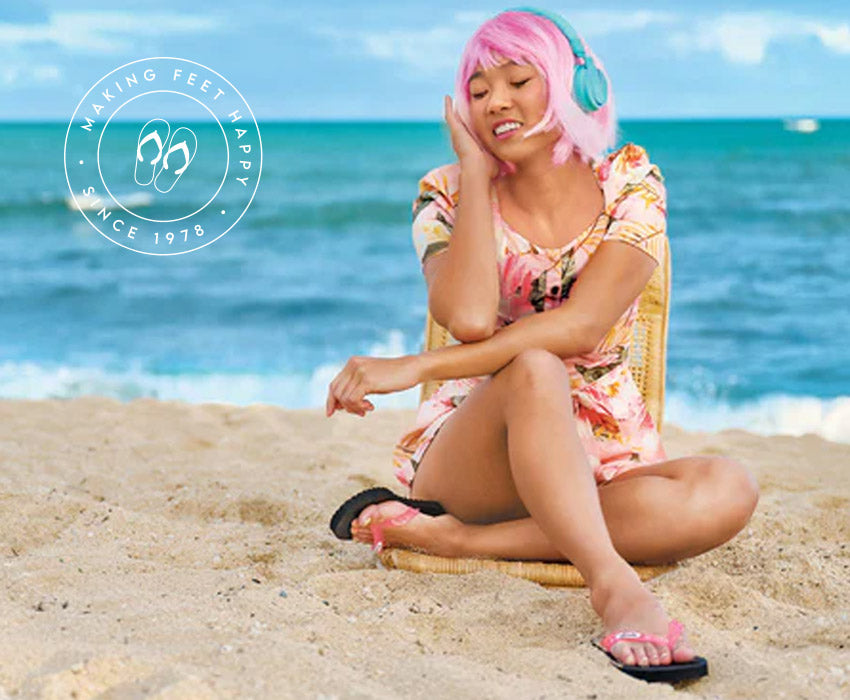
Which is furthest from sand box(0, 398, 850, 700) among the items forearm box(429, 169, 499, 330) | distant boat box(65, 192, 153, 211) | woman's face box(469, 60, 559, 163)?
distant boat box(65, 192, 153, 211)

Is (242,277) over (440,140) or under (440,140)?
under

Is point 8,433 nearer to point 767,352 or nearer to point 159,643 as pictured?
point 159,643

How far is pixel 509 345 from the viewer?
2598 millimetres

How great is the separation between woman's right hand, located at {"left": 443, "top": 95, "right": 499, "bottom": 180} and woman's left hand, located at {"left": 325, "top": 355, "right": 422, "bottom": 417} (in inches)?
20.5

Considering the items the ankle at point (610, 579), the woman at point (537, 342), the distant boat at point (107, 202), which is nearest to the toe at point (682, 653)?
the ankle at point (610, 579)

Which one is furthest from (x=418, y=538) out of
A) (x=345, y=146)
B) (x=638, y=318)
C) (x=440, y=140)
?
(x=440, y=140)

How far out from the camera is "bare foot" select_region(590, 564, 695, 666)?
7.00ft

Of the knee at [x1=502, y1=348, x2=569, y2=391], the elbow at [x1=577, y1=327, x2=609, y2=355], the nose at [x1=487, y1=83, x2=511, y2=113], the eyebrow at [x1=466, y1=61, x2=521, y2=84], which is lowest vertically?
the knee at [x1=502, y1=348, x2=569, y2=391]

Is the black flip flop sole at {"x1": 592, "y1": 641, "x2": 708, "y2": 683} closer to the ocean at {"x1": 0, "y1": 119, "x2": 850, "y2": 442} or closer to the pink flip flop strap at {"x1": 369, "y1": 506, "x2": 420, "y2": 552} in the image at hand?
the pink flip flop strap at {"x1": 369, "y1": 506, "x2": 420, "y2": 552}

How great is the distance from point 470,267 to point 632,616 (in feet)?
2.98

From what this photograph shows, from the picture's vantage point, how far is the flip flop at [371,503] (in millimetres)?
2799

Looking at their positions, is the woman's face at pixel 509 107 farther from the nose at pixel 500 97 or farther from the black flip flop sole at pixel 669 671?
the black flip flop sole at pixel 669 671

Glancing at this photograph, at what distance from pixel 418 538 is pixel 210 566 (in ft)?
1.77

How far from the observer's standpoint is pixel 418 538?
2.81m
